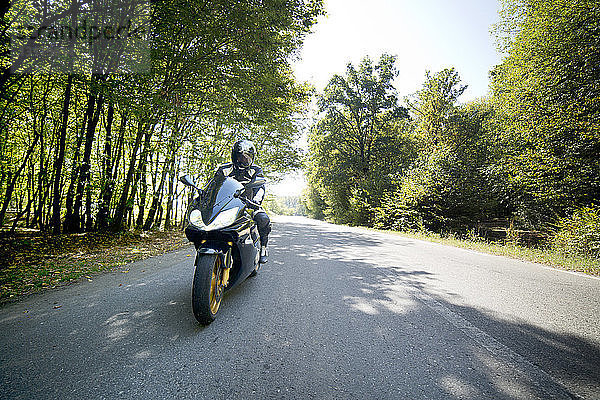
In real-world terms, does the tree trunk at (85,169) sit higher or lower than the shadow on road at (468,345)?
higher

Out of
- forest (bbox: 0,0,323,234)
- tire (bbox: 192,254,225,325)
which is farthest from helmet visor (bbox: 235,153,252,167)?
forest (bbox: 0,0,323,234)

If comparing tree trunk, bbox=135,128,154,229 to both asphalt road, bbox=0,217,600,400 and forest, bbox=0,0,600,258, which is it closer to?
forest, bbox=0,0,600,258

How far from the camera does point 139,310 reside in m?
2.79

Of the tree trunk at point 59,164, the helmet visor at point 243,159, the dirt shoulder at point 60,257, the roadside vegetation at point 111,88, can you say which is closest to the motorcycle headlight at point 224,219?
the helmet visor at point 243,159

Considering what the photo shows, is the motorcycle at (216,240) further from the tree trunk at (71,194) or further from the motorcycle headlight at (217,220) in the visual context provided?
the tree trunk at (71,194)

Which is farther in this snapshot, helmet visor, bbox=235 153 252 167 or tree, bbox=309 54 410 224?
tree, bbox=309 54 410 224

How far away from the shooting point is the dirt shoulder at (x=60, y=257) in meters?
3.93

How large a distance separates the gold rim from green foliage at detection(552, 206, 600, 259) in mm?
9321

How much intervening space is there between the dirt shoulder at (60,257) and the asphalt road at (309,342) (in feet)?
2.25

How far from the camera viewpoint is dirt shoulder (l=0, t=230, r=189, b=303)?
393 cm

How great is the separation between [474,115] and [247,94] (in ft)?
73.5

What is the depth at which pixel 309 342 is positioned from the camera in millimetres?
2186

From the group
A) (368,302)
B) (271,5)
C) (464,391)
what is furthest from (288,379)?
(271,5)

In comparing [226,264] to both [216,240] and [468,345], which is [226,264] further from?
[468,345]
